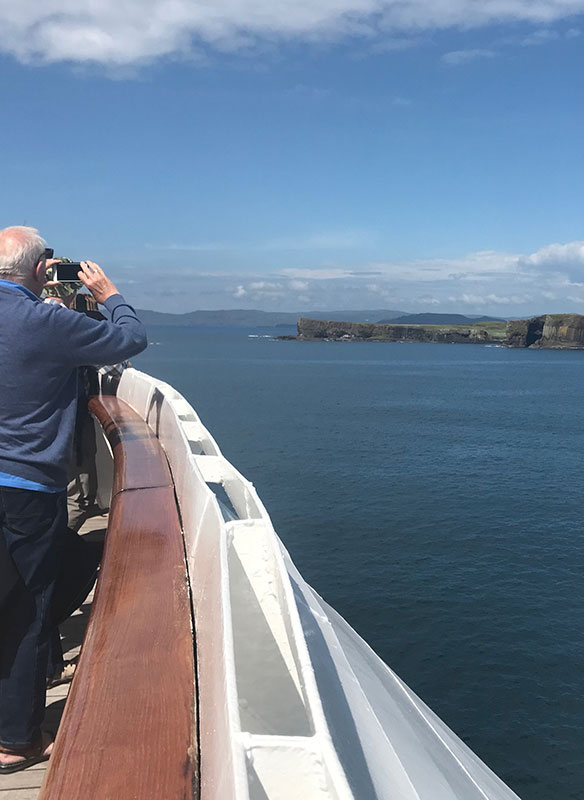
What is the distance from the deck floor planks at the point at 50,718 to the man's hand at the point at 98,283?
216cm

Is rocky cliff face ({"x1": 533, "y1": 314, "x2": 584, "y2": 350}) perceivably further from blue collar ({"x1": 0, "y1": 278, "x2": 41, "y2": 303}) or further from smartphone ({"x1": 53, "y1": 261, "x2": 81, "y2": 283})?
blue collar ({"x1": 0, "y1": 278, "x2": 41, "y2": 303})

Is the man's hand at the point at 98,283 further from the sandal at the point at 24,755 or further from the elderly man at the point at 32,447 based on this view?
the sandal at the point at 24,755

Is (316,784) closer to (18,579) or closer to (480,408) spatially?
(18,579)

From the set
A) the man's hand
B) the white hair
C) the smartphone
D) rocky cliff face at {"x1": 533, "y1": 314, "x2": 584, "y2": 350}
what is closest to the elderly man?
the white hair

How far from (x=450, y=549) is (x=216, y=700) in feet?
74.7

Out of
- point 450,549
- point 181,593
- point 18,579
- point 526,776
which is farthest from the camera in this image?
point 450,549

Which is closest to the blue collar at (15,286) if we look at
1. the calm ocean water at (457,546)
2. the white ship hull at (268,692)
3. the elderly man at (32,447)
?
the elderly man at (32,447)

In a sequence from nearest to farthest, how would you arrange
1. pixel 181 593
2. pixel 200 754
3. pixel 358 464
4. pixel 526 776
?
pixel 200 754 → pixel 181 593 → pixel 526 776 → pixel 358 464

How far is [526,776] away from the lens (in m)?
12.4

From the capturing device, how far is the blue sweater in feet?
8.11

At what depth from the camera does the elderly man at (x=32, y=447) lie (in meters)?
2.49

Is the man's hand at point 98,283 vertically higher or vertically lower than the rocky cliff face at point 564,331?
lower

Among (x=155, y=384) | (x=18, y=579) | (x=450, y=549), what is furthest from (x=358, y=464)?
(x=18, y=579)

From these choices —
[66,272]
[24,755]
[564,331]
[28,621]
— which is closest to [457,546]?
[66,272]
